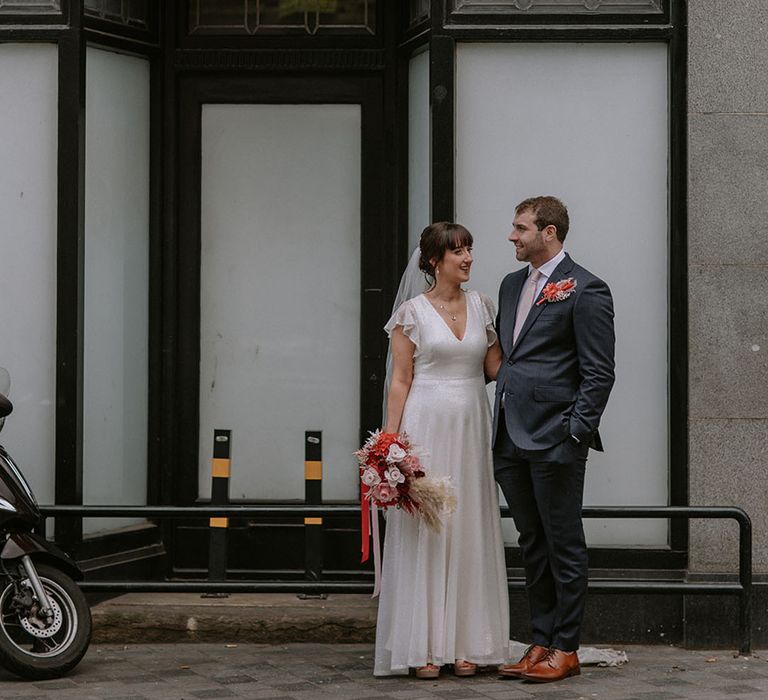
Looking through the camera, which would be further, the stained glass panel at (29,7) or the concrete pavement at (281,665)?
the stained glass panel at (29,7)

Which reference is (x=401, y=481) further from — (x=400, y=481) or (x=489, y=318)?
(x=489, y=318)

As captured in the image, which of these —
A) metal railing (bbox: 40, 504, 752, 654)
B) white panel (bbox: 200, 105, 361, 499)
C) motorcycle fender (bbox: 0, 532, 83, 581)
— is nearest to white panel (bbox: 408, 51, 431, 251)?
white panel (bbox: 200, 105, 361, 499)

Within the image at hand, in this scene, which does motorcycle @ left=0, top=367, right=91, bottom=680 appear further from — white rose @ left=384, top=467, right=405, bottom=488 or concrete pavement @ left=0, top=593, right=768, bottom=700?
white rose @ left=384, top=467, right=405, bottom=488

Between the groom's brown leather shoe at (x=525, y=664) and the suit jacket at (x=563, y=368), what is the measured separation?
0.97 meters

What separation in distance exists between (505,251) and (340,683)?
8.55 ft

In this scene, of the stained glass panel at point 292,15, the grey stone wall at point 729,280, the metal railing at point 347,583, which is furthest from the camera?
the stained glass panel at point 292,15

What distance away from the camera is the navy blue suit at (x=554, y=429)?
6.73 metres

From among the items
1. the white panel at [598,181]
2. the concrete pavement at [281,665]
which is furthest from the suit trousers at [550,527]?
the white panel at [598,181]

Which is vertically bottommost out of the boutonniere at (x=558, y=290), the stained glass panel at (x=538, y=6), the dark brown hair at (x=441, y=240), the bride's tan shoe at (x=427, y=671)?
the bride's tan shoe at (x=427, y=671)

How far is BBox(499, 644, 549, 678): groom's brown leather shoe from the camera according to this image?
6.88 metres

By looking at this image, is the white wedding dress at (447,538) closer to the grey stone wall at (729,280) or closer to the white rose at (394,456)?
the white rose at (394,456)

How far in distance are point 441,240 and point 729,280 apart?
5.96 ft

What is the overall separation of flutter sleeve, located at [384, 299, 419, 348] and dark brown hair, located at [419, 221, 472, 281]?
0.25m

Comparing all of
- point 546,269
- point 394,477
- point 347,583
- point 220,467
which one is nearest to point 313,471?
point 220,467
